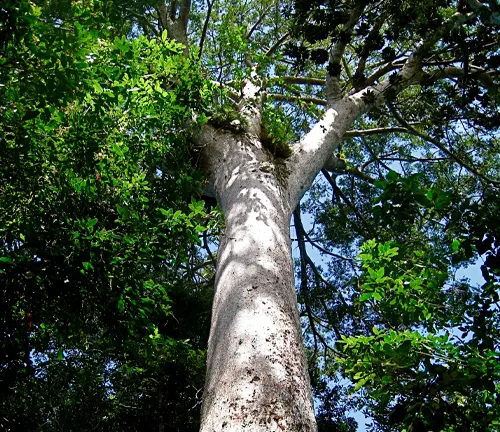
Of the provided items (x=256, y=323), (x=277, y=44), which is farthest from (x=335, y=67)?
(x=256, y=323)

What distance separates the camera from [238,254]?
10.7 ft

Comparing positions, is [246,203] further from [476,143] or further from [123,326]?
[476,143]

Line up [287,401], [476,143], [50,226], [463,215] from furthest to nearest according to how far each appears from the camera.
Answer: [476,143], [50,226], [463,215], [287,401]

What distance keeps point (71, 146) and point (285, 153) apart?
2205mm

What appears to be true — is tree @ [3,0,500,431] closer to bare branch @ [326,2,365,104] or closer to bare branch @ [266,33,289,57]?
bare branch @ [326,2,365,104]

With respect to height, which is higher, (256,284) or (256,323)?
(256,284)

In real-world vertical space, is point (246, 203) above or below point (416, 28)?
below

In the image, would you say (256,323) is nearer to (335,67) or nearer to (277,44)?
(335,67)

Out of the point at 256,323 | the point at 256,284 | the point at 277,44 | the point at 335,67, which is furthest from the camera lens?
the point at 277,44

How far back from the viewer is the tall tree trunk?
2.15m

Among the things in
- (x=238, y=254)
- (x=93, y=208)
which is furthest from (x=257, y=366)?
(x=93, y=208)

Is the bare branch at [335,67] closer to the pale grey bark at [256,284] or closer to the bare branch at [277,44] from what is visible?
the pale grey bark at [256,284]

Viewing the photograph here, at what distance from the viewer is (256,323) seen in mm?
2609

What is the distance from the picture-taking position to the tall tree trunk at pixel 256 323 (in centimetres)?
215
